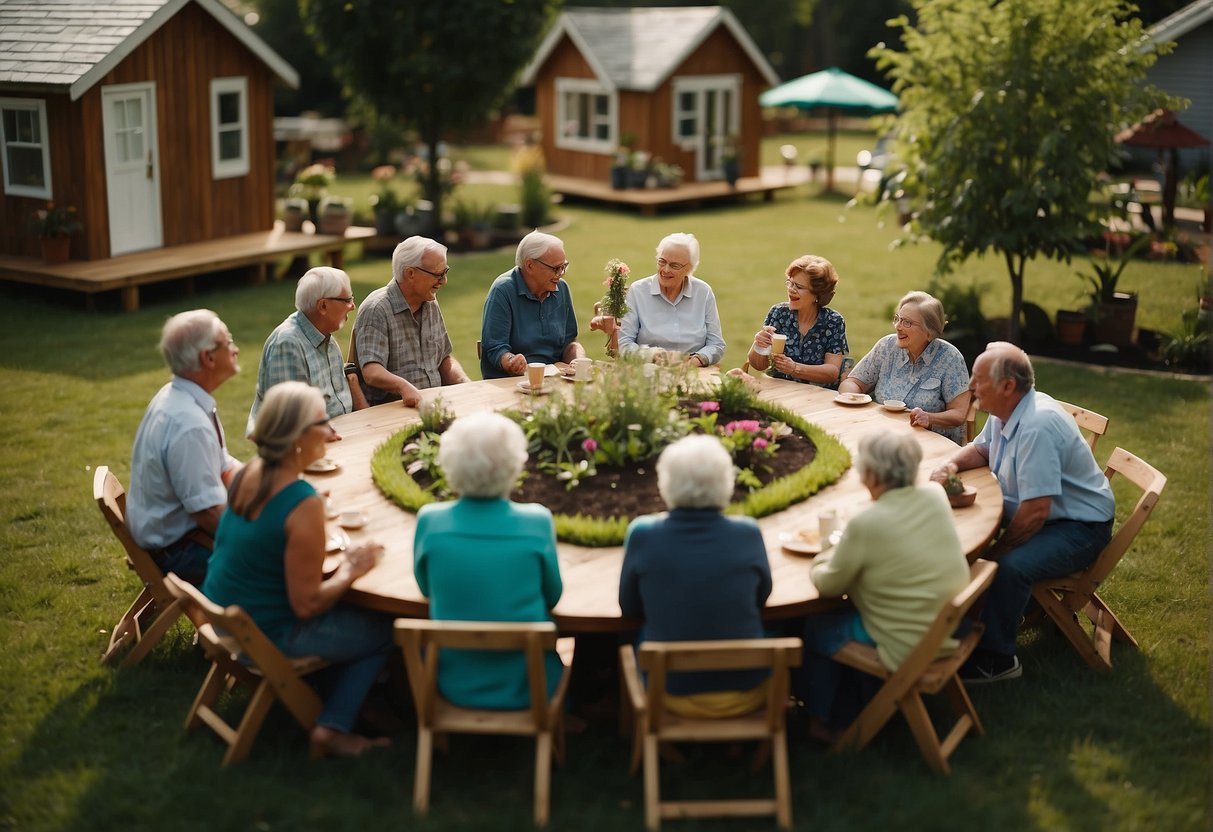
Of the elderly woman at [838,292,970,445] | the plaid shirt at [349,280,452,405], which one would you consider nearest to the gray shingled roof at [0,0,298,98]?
the plaid shirt at [349,280,452,405]

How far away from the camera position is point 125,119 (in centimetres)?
1292

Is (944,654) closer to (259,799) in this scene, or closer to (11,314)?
(259,799)

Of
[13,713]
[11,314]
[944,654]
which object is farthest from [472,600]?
[11,314]

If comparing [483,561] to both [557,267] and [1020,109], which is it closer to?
[557,267]

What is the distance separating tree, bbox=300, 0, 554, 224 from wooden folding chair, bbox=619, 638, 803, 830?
1355 centimetres

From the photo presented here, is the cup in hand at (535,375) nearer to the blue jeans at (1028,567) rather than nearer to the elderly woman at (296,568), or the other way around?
the elderly woman at (296,568)

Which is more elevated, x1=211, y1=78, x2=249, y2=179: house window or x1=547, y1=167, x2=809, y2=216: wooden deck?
x1=211, y1=78, x2=249, y2=179: house window

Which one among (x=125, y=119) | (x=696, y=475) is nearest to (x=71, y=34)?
(x=125, y=119)

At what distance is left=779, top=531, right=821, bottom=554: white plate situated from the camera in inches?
175

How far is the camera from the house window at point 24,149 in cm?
1259

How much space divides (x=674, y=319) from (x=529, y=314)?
0.83 m

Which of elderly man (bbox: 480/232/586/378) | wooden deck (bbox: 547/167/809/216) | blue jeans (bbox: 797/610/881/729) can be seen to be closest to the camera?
blue jeans (bbox: 797/610/881/729)

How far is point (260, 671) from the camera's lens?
13.5 feet

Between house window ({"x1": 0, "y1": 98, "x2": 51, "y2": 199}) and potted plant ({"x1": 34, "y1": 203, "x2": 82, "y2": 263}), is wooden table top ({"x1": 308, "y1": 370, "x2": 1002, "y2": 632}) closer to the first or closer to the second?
potted plant ({"x1": 34, "y1": 203, "x2": 82, "y2": 263})
